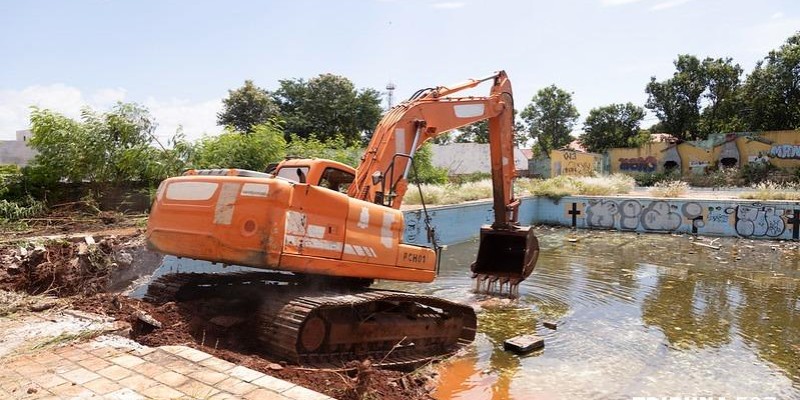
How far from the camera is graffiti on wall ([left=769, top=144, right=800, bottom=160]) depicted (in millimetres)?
32500

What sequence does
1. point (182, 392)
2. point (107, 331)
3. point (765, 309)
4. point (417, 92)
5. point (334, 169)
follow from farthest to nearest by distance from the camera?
point (765, 309)
point (417, 92)
point (334, 169)
point (107, 331)
point (182, 392)

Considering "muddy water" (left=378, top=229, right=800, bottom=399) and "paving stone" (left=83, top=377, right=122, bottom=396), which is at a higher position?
"paving stone" (left=83, top=377, right=122, bottom=396)

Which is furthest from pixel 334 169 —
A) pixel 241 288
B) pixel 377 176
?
pixel 241 288

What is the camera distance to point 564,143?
46594 mm

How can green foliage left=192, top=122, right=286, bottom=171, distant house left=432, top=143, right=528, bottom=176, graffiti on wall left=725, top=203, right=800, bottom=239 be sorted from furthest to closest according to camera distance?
1. distant house left=432, top=143, right=528, bottom=176
2. graffiti on wall left=725, top=203, right=800, bottom=239
3. green foliage left=192, top=122, right=286, bottom=171

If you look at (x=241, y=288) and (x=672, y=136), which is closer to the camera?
(x=241, y=288)

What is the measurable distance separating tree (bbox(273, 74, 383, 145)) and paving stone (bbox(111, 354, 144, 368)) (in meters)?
24.7

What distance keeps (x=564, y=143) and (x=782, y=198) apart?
1164 inches

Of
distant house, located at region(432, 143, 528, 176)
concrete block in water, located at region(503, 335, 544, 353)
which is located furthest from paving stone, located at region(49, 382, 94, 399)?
distant house, located at region(432, 143, 528, 176)

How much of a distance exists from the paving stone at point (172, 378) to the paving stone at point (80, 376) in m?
0.41

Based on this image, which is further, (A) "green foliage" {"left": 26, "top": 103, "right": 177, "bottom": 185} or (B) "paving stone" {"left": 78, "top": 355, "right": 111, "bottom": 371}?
(A) "green foliage" {"left": 26, "top": 103, "right": 177, "bottom": 185}

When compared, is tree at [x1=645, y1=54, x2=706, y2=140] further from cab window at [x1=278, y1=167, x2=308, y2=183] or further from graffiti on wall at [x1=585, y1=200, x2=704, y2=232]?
cab window at [x1=278, y1=167, x2=308, y2=183]

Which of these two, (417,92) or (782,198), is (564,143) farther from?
(417,92)

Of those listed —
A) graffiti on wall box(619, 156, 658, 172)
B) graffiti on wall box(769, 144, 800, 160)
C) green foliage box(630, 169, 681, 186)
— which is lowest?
green foliage box(630, 169, 681, 186)
